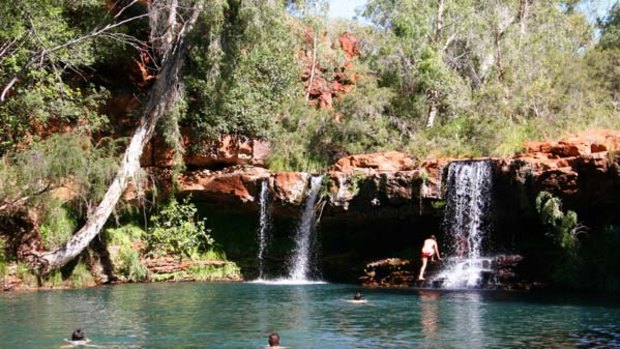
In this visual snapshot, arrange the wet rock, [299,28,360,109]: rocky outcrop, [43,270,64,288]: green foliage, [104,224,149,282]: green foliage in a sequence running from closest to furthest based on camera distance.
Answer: [43,270,64,288]: green foliage → the wet rock → [104,224,149,282]: green foliage → [299,28,360,109]: rocky outcrop

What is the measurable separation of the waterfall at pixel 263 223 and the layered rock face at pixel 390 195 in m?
0.19

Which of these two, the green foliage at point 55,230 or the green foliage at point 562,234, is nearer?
the green foliage at point 562,234

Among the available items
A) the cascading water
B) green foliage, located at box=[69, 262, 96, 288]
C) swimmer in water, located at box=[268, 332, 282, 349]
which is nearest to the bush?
green foliage, located at box=[69, 262, 96, 288]

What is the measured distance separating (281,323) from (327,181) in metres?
10.2

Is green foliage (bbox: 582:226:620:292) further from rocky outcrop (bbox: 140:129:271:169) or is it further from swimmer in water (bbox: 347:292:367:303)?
rocky outcrop (bbox: 140:129:271:169)

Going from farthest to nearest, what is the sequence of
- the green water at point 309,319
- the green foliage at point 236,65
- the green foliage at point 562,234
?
1. the green foliage at point 236,65
2. the green foliage at point 562,234
3. the green water at point 309,319

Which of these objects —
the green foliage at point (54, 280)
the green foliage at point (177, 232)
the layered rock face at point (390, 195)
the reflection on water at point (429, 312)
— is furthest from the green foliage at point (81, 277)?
the reflection on water at point (429, 312)

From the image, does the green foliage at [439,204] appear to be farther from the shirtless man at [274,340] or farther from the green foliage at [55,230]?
the shirtless man at [274,340]

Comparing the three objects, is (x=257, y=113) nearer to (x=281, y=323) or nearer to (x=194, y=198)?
(x=194, y=198)

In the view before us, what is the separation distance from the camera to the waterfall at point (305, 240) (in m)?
26.0

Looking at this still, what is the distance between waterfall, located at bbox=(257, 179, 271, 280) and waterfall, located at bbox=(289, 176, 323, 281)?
1.15 metres

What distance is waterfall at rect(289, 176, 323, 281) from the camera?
26.0m

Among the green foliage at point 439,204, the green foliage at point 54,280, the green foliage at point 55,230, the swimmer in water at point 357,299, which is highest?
the green foliage at point 439,204

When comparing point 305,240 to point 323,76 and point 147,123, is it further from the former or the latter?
point 323,76
